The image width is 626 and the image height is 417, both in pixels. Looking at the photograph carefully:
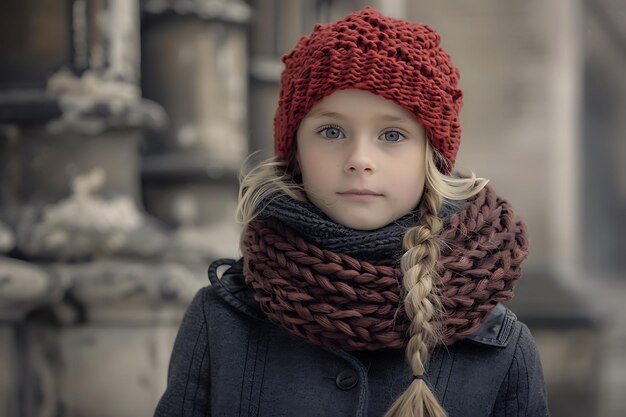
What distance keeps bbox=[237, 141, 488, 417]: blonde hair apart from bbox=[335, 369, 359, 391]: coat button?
81 millimetres

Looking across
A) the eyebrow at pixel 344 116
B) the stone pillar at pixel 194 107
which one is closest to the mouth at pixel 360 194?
the eyebrow at pixel 344 116

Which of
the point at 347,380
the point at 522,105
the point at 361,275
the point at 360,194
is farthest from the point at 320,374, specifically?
the point at 522,105

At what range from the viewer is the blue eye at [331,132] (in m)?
1.41

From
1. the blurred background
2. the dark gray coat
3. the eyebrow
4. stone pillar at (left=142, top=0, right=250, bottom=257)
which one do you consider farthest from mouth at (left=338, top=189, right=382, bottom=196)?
stone pillar at (left=142, top=0, right=250, bottom=257)

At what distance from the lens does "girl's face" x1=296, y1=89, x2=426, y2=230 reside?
1.38 metres

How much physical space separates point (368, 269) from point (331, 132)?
219 mm

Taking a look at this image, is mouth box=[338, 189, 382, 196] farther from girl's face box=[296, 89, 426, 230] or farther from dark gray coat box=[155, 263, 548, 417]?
dark gray coat box=[155, 263, 548, 417]

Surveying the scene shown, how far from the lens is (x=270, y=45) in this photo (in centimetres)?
361

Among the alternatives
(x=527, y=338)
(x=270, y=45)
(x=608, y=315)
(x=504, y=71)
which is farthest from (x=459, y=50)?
(x=527, y=338)

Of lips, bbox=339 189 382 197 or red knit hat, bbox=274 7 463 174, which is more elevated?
red knit hat, bbox=274 7 463 174

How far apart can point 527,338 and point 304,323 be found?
37cm

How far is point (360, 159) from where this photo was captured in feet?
4.45

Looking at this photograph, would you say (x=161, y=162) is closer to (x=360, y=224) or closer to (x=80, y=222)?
(x=80, y=222)

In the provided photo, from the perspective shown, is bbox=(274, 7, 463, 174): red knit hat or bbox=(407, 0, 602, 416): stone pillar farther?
bbox=(407, 0, 602, 416): stone pillar
